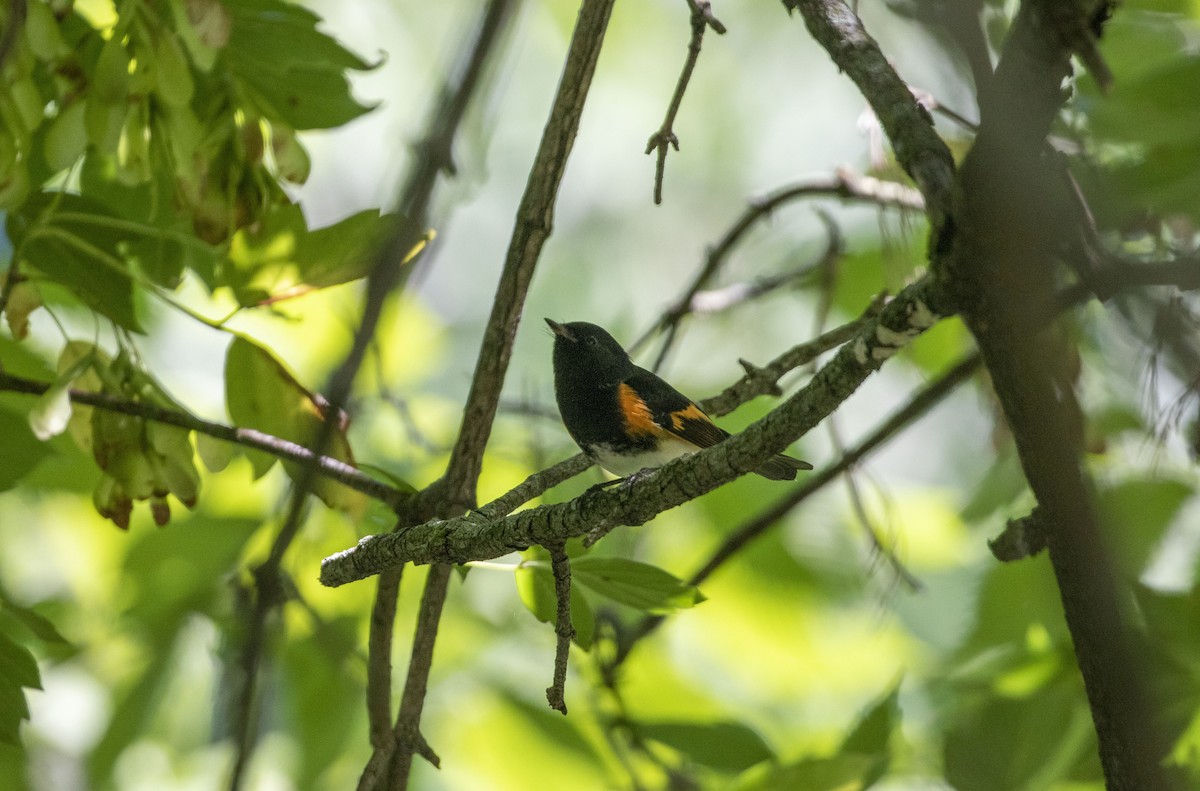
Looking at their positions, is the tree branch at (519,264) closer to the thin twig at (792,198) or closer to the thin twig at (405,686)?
the thin twig at (405,686)

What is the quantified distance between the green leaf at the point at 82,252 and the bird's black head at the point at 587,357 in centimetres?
125

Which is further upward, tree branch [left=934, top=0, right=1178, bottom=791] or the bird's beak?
the bird's beak

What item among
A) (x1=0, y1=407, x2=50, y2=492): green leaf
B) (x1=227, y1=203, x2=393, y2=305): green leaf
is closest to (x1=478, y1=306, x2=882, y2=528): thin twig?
(x1=227, y1=203, x2=393, y2=305): green leaf

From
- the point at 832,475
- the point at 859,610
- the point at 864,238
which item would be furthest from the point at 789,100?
the point at 832,475

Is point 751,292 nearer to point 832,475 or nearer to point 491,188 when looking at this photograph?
point 832,475

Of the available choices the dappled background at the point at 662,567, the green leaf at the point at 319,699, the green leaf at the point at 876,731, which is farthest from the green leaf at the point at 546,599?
the green leaf at the point at 319,699

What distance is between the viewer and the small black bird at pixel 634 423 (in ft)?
8.11

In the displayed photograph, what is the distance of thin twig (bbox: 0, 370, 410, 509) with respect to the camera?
169 centimetres

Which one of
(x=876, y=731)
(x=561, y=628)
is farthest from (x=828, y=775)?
(x=561, y=628)

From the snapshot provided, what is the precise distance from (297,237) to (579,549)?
782 millimetres

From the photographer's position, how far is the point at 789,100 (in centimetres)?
786

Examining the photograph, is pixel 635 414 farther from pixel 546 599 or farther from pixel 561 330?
pixel 546 599

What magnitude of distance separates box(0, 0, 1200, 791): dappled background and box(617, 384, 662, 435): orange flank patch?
0.89ft

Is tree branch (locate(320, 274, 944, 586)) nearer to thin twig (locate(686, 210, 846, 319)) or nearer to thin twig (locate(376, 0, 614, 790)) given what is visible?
thin twig (locate(376, 0, 614, 790))
